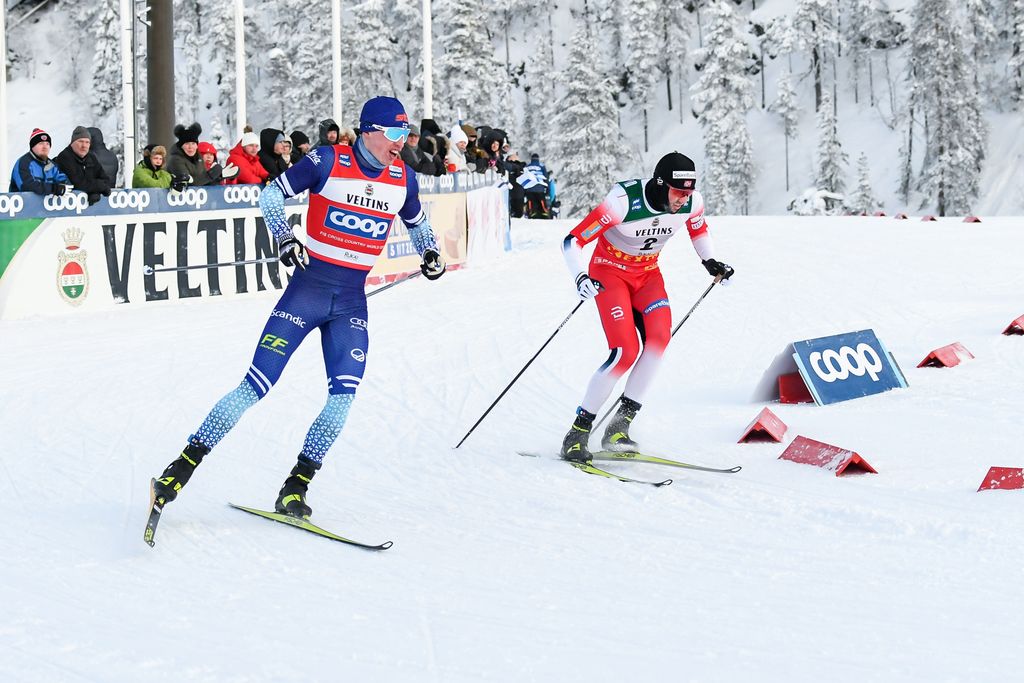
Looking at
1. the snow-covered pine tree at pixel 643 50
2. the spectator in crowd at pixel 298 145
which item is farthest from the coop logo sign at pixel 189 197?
the snow-covered pine tree at pixel 643 50

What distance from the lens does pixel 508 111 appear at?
6425 cm

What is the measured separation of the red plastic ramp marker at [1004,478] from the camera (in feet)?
19.2

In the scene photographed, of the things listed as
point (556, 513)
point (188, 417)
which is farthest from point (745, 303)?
point (556, 513)

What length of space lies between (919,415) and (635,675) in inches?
193

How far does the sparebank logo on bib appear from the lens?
549 cm

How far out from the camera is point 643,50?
7131 centimetres

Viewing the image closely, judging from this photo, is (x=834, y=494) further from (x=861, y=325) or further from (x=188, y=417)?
(x=861, y=325)

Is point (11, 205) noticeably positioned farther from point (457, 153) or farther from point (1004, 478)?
point (1004, 478)

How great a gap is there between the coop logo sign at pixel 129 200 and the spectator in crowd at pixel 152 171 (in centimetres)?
41

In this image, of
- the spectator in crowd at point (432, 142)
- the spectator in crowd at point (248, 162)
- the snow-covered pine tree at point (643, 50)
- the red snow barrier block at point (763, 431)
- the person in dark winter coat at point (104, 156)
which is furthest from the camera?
the snow-covered pine tree at point (643, 50)

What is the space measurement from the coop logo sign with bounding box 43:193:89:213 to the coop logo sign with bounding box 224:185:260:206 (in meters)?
1.82

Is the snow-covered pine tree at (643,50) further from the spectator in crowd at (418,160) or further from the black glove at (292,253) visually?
the black glove at (292,253)

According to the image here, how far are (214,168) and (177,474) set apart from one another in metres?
9.60

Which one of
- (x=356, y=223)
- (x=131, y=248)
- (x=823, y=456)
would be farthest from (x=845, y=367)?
(x=131, y=248)
